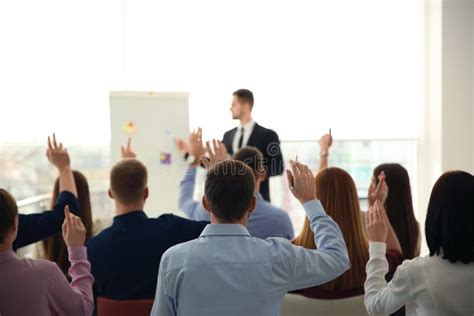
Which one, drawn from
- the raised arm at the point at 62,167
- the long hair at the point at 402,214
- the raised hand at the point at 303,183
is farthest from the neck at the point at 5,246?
the long hair at the point at 402,214

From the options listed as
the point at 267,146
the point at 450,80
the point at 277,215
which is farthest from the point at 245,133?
the point at 450,80

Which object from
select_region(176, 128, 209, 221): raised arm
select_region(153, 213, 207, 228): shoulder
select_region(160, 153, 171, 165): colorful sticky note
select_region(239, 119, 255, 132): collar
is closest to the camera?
select_region(153, 213, 207, 228): shoulder

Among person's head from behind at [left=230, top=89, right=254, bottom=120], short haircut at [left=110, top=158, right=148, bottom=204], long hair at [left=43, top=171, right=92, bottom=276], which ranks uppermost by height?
person's head from behind at [left=230, top=89, right=254, bottom=120]

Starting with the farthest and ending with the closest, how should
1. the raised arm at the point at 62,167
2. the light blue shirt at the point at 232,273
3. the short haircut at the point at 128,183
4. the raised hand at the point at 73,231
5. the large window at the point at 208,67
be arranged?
the large window at the point at 208,67, the raised arm at the point at 62,167, the short haircut at the point at 128,183, the raised hand at the point at 73,231, the light blue shirt at the point at 232,273

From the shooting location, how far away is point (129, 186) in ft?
7.75

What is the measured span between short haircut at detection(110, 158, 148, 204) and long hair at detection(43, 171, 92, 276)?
0.46 meters

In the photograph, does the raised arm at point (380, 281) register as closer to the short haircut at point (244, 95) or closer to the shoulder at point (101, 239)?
the shoulder at point (101, 239)

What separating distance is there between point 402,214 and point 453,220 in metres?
1.12

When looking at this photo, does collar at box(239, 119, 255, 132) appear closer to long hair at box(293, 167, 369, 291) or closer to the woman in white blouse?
long hair at box(293, 167, 369, 291)

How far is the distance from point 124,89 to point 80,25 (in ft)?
2.36

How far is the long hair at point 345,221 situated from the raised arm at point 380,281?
56cm

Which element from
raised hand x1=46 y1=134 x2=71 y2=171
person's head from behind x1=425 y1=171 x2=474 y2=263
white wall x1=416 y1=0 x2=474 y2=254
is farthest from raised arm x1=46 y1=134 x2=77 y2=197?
white wall x1=416 y1=0 x2=474 y2=254

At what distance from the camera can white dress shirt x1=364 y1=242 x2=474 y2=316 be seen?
5.54 ft

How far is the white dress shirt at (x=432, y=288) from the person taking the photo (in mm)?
1688
